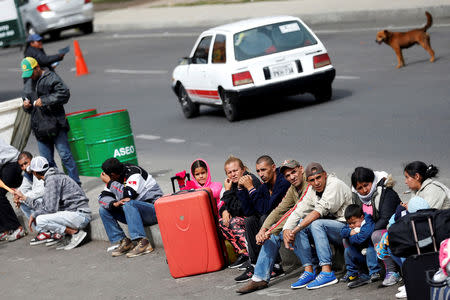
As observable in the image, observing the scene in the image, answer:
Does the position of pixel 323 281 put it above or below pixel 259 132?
below

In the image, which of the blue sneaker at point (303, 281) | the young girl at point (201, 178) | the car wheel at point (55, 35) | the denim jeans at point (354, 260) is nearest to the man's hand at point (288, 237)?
the blue sneaker at point (303, 281)

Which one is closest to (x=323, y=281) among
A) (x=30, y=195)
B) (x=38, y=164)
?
(x=38, y=164)

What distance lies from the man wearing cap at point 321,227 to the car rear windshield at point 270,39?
8.34m

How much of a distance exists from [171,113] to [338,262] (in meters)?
10.8

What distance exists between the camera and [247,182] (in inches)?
343

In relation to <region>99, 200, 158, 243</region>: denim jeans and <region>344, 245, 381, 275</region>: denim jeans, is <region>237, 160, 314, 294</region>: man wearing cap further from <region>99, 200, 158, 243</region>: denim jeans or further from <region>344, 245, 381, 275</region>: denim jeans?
<region>99, 200, 158, 243</region>: denim jeans

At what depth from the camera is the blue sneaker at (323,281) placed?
25.9 feet

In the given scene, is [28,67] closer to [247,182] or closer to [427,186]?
[247,182]

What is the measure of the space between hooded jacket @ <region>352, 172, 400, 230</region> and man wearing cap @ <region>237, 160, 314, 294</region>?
0.65 m

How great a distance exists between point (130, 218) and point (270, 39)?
7.21 m

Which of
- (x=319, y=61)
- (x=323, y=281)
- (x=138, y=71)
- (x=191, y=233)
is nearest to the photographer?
(x=323, y=281)

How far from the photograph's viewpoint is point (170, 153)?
591 inches

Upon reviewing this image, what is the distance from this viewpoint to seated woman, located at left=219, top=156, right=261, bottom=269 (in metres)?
8.89

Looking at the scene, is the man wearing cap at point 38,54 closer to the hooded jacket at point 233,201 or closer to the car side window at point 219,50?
the car side window at point 219,50
